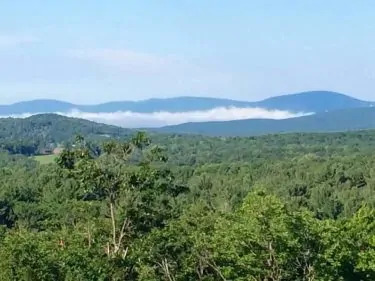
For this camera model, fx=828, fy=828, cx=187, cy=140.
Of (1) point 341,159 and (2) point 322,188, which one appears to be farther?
(1) point 341,159

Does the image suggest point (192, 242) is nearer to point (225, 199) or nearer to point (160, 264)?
point (160, 264)

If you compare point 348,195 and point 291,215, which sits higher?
point 291,215

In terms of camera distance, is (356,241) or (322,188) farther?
(322,188)

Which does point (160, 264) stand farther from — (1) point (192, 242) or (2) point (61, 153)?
(2) point (61, 153)

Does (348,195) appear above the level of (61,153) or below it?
below

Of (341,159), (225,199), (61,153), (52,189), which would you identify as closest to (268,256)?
(61,153)

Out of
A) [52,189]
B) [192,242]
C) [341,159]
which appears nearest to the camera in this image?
[192,242]

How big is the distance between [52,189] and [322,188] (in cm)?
3288

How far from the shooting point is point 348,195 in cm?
9562

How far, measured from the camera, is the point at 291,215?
98.1 ft

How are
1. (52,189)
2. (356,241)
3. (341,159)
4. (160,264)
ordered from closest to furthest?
(160,264)
(356,241)
(52,189)
(341,159)

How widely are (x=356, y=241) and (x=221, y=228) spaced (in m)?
8.16

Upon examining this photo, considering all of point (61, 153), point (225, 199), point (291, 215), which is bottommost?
point (225, 199)

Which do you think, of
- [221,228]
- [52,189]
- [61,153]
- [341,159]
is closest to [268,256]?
[221,228]
